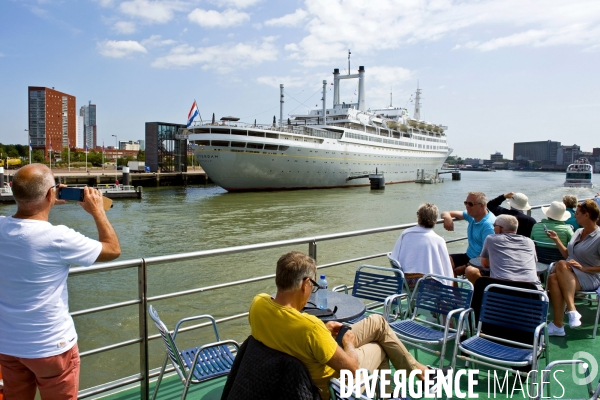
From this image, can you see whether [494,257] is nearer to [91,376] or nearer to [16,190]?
[16,190]

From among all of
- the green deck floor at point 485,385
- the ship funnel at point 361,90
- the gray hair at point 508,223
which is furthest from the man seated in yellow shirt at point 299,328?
the ship funnel at point 361,90

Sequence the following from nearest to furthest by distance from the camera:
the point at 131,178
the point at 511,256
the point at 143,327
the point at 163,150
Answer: the point at 143,327 < the point at 511,256 < the point at 131,178 < the point at 163,150

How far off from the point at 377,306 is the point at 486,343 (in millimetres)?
1796

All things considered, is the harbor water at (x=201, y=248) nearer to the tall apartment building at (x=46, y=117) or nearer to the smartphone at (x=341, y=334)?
the smartphone at (x=341, y=334)

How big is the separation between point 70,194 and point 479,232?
422cm

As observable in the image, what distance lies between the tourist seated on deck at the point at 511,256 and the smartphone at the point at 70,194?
319 cm

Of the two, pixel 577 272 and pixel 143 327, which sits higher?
pixel 577 272

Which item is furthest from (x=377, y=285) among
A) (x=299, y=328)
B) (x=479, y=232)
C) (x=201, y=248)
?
(x=201, y=248)

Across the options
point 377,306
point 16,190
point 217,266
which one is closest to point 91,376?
point 377,306

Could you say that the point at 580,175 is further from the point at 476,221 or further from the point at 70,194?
the point at 70,194

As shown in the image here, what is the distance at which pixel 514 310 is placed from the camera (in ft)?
10.7

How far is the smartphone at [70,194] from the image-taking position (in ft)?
7.09

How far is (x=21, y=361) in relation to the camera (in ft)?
6.54

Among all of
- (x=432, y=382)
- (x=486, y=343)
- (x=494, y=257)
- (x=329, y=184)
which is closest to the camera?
(x=432, y=382)
